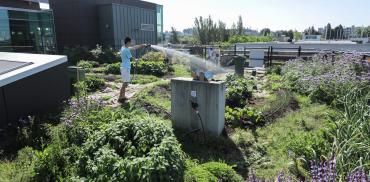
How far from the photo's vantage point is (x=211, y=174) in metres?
3.44

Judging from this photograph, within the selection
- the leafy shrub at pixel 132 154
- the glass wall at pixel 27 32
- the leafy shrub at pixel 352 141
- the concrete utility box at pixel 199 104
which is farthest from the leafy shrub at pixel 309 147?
the glass wall at pixel 27 32

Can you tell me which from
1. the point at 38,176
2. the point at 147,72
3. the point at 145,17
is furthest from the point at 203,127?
the point at 145,17

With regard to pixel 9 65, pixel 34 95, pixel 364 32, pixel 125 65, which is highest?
pixel 364 32

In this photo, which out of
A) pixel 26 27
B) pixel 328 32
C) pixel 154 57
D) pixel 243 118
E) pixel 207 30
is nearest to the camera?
pixel 243 118

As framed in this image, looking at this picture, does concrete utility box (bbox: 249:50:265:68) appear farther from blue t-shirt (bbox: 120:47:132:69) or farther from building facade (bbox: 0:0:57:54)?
building facade (bbox: 0:0:57:54)

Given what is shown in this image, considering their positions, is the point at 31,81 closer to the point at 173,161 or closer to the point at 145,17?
the point at 173,161

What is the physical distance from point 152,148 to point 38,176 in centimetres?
140

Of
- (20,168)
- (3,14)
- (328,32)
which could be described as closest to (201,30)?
(3,14)

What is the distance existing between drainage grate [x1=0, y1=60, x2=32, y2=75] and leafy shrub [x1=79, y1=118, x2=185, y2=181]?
254 cm

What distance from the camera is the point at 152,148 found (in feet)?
9.85

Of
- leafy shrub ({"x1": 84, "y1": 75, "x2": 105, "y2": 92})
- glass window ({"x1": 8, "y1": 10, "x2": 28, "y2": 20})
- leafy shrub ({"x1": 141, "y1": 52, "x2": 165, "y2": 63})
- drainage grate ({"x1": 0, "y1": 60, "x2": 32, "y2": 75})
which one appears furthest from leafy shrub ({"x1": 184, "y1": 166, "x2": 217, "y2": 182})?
glass window ({"x1": 8, "y1": 10, "x2": 28, "y2": 20})

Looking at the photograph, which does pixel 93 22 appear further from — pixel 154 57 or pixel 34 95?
pixel 34 95

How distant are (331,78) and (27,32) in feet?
52.6

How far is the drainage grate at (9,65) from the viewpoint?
189 inches
